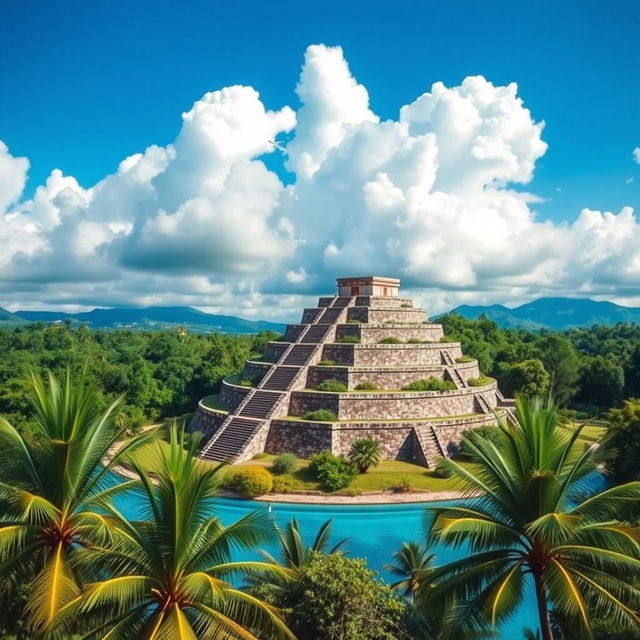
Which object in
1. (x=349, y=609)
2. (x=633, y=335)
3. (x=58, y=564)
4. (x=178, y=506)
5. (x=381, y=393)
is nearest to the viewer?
(x=178, y=506)

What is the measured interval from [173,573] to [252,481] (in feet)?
58.5

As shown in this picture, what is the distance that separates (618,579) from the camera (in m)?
7.32

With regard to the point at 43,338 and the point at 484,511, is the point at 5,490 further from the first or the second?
the point at 43,338

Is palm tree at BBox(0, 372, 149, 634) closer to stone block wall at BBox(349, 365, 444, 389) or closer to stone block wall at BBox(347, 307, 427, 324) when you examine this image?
stone block wall at BBox(349, 365, 444, 389)

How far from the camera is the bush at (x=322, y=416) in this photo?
29.5 m

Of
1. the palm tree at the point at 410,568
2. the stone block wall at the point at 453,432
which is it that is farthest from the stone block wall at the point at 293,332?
the palm tree at the point at 410,568

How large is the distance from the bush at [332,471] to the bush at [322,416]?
274 centimetres

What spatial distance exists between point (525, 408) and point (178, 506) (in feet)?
17.4

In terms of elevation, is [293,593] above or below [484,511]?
below

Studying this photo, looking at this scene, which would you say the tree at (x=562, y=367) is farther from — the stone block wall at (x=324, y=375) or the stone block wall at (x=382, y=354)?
the stone block wall at (x=324, y=375)

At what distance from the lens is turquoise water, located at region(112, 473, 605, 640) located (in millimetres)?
19578

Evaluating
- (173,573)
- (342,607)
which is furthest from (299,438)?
(173,573)

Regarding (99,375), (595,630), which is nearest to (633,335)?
(99,375)

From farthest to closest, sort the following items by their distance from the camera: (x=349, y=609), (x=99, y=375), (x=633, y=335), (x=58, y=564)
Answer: (x=633, y=335)
(x=99, y=375)
(x=349, y=609)
(x=58, y=564)
